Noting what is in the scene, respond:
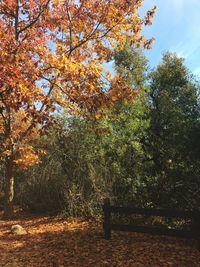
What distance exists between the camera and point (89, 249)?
9.38 m

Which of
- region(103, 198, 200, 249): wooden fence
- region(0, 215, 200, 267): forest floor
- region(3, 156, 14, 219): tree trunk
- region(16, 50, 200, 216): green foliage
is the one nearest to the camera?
region(0, 215, 200, 267): forest floor

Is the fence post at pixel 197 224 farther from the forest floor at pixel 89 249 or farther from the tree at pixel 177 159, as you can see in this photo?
the tree at pixel 177 159

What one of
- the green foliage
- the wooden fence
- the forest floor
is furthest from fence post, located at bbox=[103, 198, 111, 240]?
the green foliage

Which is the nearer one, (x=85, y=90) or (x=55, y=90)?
(x=85, y=90)

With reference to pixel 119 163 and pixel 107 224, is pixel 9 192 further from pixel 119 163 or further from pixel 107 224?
pixel 107 224

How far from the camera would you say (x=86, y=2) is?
13.6 metres

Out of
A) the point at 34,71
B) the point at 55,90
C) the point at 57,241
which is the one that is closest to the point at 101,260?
the point at 57,241

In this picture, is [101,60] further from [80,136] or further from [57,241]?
[57,241]

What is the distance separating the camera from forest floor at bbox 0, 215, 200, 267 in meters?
8.34

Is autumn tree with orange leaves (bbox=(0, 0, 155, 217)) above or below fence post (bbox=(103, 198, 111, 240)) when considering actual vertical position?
above

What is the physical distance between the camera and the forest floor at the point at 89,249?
8.34 m

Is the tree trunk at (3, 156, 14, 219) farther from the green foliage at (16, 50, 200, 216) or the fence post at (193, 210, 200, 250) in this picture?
the fence post at (193, 210, 200, 250)

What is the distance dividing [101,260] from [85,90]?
18.9ft

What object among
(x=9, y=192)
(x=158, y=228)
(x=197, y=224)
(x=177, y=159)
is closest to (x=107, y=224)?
(x=158, y=228)
